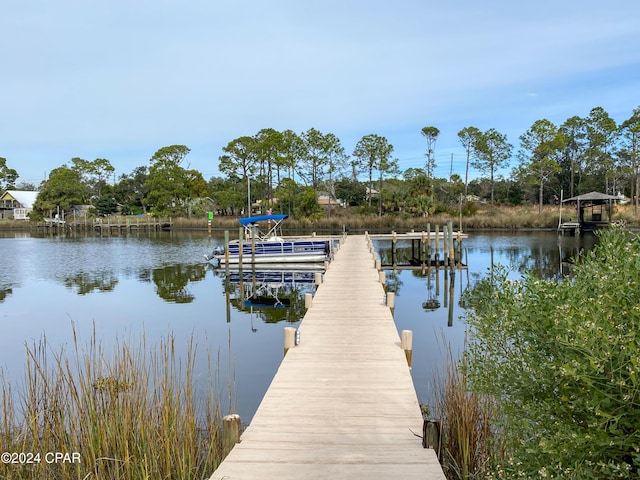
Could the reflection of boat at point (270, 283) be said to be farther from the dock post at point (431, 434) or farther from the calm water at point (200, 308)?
the dock post at point (431, 434)

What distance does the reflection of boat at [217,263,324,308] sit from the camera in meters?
16.6

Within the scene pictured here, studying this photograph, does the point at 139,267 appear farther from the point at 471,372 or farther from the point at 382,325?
the point at 471,372

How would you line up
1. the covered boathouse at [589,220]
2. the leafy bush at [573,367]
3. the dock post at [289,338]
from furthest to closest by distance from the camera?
the covered boathouse at [589,220], the dock post at [289,338], the leafy bush at [573,367]

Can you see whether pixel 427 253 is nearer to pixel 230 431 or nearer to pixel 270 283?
pixel 270 283

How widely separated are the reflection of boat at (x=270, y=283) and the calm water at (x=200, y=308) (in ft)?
0.23

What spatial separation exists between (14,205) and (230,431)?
88.7 m

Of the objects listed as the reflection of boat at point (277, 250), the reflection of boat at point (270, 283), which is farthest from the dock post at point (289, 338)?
the reflection of boat at point (277, 250)

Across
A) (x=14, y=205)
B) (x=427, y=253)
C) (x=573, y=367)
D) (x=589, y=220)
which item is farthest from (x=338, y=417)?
(x=14, y=205)

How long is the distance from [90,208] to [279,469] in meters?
77.9

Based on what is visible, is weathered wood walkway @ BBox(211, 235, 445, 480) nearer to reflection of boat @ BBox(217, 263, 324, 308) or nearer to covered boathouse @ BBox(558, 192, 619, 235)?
reflection of boat @ BBox(217, 263, 324, 308)

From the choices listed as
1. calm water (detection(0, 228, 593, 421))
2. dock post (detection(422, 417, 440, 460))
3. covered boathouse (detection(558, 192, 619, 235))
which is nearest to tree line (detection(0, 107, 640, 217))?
covered boathouse (detection(558, 192, 619, 235))

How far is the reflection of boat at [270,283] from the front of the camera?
1662 centimetres

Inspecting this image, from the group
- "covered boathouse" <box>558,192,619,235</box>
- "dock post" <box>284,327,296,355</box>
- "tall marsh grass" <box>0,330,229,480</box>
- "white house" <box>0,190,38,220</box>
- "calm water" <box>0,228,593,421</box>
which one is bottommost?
"calm water" <box>0,228,593,421</box>

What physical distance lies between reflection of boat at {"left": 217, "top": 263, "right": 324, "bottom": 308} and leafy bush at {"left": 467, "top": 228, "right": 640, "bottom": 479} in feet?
41.8
